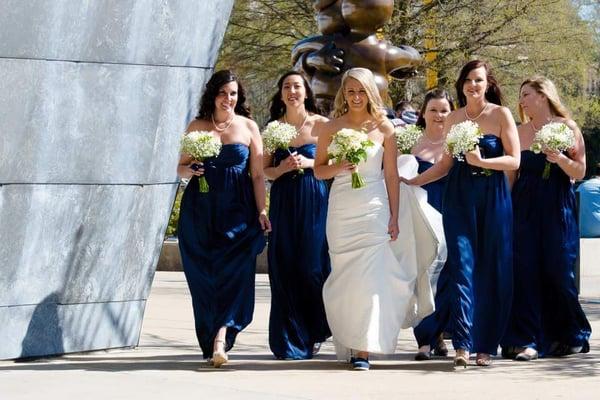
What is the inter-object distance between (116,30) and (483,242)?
2.86 meters

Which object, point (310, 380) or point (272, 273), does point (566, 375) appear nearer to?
point (310, 380)

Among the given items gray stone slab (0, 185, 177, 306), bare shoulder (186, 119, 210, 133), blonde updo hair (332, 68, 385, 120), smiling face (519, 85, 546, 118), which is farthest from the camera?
smiling face (519, 85, 546, 118)

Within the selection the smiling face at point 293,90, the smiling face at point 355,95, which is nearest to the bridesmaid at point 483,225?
the smiling face at point 355,95

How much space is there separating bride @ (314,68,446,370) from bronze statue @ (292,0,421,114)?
26.7 ft

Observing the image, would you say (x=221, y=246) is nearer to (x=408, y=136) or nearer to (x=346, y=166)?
(x=346, y=166)

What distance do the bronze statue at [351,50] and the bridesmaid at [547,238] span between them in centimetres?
740

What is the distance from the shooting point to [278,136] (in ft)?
31.7

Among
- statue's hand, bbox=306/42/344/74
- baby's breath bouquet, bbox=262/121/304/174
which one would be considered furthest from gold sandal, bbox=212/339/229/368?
statue's hand, bbox=306/42/344/74

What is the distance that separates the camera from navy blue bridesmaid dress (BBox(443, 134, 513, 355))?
9148 mm

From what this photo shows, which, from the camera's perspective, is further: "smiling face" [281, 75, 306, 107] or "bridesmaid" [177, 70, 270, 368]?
"smiling face" [281, 75, 306, 107]

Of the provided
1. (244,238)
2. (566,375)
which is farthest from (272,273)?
(566,375)

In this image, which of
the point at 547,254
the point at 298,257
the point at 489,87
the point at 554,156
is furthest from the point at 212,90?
the point at 547,254

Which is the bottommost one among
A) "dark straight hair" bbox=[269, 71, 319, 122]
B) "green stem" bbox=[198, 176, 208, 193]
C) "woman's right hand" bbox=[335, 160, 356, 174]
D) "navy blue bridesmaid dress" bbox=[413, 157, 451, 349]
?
"navy blue bridesmaid dress" bbox=[413, 157, 451, 349]

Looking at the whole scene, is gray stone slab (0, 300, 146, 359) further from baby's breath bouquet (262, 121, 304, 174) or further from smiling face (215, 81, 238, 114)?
smiling face (215, 81, 238, 114)
